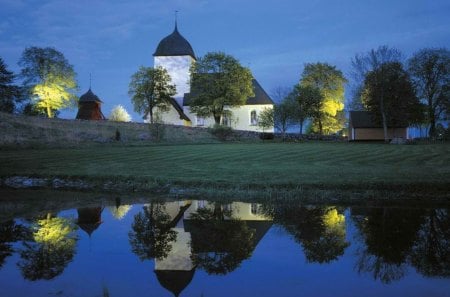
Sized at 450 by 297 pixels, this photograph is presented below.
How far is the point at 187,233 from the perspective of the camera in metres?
10.8

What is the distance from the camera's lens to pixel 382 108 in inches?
2149

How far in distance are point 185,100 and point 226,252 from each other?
→ 198 feet

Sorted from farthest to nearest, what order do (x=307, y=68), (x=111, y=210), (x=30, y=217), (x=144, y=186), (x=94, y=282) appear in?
(x=307, y=68)
(x=144, y=186)
(x=111, y=210)
(x=30, y=217)
(x=94, y=282)

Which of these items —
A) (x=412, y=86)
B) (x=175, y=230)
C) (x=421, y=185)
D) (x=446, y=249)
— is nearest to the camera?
(x=446, y=249)

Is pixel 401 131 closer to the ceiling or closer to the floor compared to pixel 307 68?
closer to the floor

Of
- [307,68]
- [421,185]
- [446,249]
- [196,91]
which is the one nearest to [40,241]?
[446,249]

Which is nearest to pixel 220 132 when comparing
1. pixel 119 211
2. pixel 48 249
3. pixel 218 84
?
pixel 218 84

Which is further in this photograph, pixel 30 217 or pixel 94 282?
pixel 30 217

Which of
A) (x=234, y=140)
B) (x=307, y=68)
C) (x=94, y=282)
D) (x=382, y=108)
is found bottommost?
(x=94, y=282)

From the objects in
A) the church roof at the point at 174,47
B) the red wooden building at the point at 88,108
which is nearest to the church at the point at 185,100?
the church roof at the point at 174,47

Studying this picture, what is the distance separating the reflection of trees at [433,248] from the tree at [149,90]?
172ft

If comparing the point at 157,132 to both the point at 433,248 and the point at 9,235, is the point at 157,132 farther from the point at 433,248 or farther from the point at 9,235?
the point at 433,248

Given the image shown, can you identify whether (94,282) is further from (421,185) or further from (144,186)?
(421,185)

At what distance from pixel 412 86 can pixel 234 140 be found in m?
25.5
